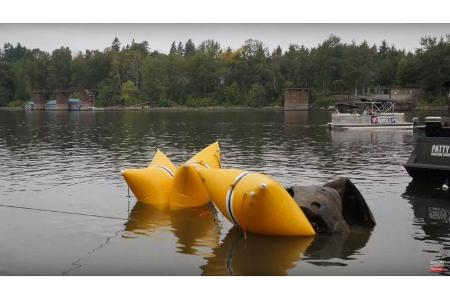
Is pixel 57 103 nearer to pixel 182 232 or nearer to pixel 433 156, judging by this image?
pixel 433 156

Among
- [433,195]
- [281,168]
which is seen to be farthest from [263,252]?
[281,168]

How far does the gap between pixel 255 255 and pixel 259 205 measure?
5.23 ft

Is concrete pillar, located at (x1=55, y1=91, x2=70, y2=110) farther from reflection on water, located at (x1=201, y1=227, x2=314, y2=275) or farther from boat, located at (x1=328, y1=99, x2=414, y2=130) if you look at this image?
reflection on water, located at (x1=201, y1=227, x2=314, y2=275)

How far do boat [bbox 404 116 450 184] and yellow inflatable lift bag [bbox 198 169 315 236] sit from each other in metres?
12.5

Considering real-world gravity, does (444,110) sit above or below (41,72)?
below

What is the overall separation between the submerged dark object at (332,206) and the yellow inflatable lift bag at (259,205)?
589 millimetres

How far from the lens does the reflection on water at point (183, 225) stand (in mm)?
17234

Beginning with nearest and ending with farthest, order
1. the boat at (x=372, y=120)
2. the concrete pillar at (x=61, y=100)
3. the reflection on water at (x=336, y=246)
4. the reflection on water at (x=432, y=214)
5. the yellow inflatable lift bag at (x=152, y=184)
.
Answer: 1. the reflection on water at (x=336, y=246)
2. the reflection on water at (x=432, y=214)
3. the yellow inflatable lift bag at (x=152, y=184)
4. the boat at (x=372, y=120)
5. the concrete pillar at (x=61, y=100)

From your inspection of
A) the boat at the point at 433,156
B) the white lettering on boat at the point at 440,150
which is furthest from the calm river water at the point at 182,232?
the white lettering on boat at the point at 440,150

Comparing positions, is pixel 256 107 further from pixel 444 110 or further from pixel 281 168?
pixel 281 168

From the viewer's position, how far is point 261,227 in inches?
665

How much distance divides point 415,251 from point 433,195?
32.5ft

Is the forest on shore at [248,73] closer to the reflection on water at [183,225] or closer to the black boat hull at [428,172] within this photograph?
the black boat hull at [428,172]

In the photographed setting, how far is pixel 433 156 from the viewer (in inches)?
1045
